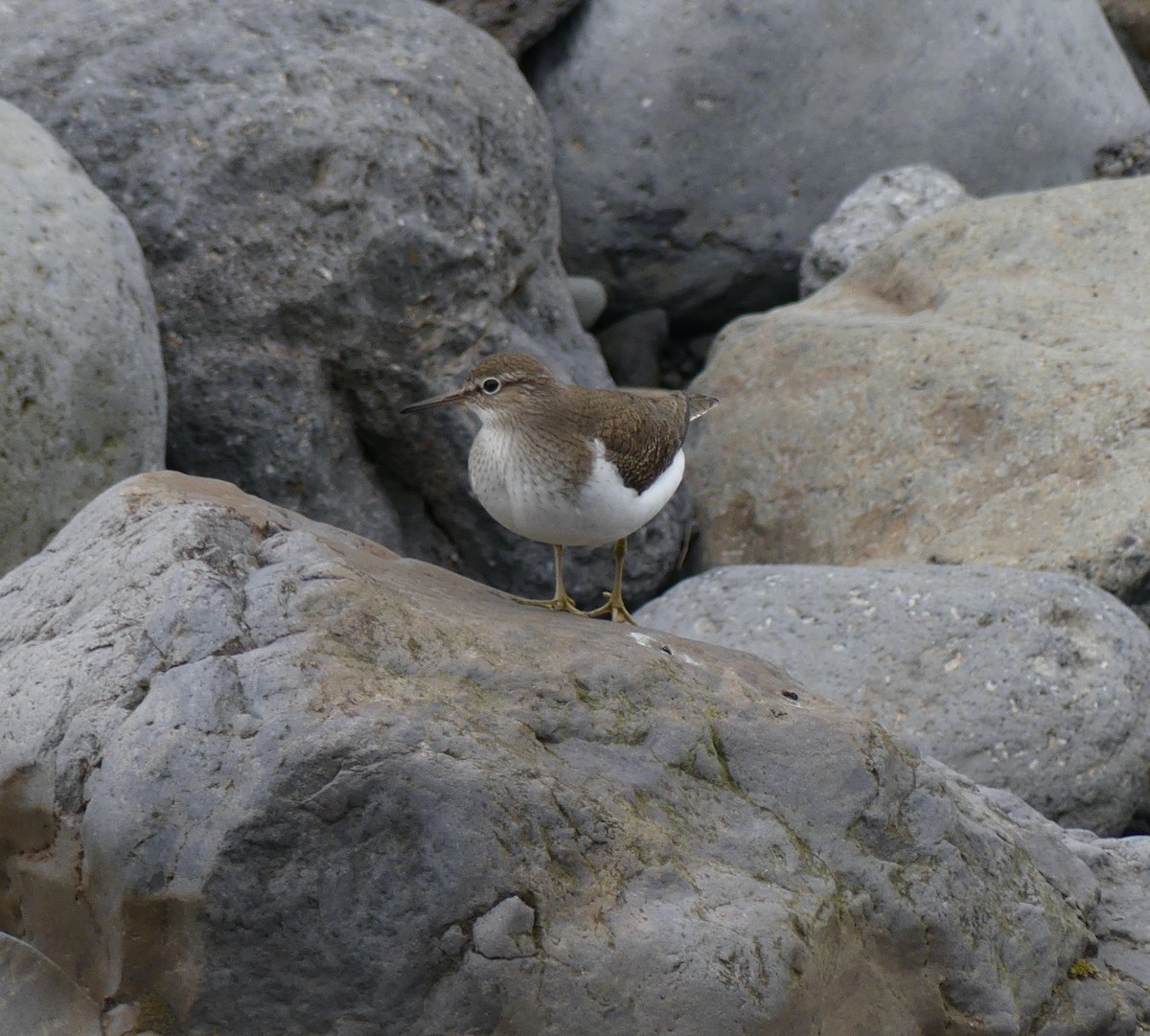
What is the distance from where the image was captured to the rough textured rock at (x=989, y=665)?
21.1 ft

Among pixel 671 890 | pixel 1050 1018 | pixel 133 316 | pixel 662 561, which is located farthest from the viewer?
pixel 662 561

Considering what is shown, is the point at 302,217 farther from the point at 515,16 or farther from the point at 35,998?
the point at 35,998

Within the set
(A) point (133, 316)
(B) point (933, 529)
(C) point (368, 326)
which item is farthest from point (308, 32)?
(B) point (933, 529)

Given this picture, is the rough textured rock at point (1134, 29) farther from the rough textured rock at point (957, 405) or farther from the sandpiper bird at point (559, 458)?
the sandpiper bird at point (559, 458)

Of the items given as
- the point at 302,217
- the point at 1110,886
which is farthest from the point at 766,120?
the point at 1110,886

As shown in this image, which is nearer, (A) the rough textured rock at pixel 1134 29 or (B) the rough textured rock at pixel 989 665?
(B) the rough textured rock at pixel 989 665

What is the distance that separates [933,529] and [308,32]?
14.4ft

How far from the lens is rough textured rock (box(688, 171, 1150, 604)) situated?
7.86 meters

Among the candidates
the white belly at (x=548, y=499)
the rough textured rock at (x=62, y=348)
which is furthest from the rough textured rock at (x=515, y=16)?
the white belly at (x=548, y=499)

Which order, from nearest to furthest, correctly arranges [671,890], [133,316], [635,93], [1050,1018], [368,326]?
[671,890], [1050,1018], [133,316], [368,326], [635,93]

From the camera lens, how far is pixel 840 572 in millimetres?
7090

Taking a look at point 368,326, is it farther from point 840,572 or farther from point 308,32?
point 840,572

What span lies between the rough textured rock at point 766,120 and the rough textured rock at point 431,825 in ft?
23.6

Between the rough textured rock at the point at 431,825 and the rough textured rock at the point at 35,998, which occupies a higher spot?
the rough textured rock at the point at 431,825
